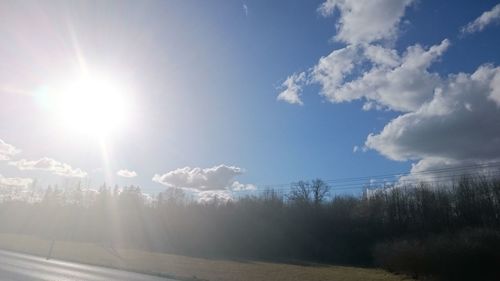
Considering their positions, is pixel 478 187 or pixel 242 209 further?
pixel 242 209

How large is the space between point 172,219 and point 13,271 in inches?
2811

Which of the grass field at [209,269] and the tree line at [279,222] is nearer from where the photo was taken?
the grass field at [209,269]

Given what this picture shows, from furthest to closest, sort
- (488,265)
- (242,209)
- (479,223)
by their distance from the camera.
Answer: (242,209), (479,223), (488,265)

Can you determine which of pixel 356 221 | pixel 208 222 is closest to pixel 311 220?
pixel 356 221

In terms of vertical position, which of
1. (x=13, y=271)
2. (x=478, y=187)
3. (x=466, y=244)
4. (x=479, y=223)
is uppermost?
(x=478, y=187)

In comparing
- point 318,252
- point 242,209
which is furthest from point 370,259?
point 242,209

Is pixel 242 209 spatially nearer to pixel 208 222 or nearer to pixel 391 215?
pixel 208 222

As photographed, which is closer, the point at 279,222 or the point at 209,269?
the point at 209,269

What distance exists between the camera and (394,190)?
87.8m

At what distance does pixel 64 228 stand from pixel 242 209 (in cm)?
3974

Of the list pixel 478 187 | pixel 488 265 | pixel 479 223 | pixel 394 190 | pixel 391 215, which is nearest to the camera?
pixel 488 265

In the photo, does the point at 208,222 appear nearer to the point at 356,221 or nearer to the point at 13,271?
the point at 356,221

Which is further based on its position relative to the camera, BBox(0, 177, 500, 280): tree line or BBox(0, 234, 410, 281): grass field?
BBox(0, 177, 500, 280): tree line

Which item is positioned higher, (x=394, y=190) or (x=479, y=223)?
(x=394, y=190)
